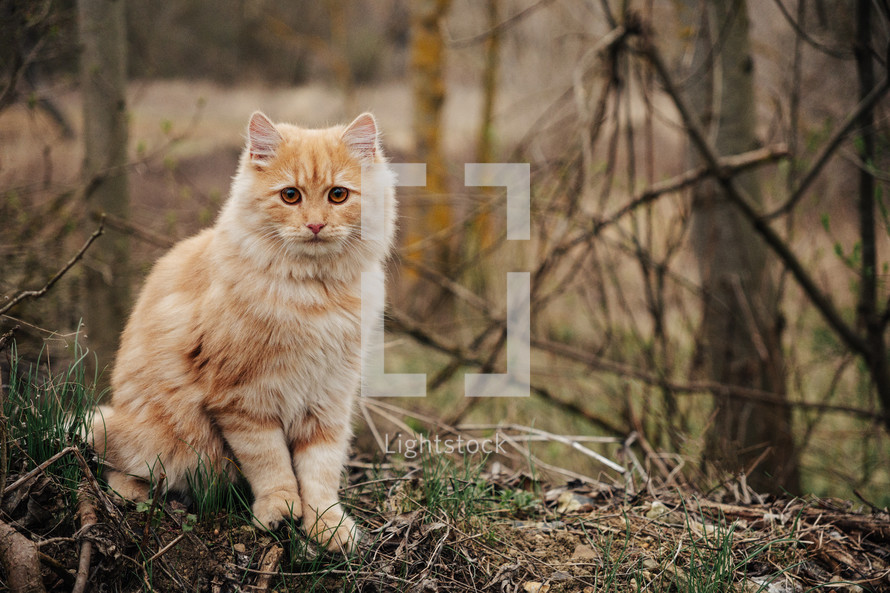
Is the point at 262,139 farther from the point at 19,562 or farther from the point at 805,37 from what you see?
the point at 805,37

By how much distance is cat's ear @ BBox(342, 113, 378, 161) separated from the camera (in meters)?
2.04

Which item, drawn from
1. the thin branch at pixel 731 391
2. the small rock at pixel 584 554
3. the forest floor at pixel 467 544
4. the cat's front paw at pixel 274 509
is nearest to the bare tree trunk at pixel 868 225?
the thin branch at pixel 731 391

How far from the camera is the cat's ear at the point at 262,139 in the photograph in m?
1.98

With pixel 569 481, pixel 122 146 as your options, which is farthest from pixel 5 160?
pixel 569 481

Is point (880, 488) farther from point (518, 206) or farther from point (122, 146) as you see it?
point (122, 146)

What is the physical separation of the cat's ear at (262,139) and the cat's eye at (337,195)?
0.76 ft

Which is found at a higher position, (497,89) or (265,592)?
(497,89)

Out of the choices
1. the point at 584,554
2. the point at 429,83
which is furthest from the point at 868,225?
the point at 429,83

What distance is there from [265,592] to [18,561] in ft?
1.92

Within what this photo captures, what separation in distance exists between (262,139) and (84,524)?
122 centimetres

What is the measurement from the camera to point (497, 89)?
939 cm

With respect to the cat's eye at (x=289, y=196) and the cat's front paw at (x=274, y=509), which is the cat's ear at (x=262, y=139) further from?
the cat's front paw at (x=274, y=509)

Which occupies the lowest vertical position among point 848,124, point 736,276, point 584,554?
point 584,554

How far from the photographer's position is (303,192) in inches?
77.3
